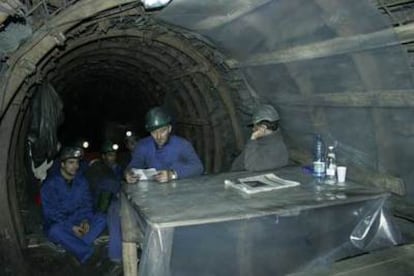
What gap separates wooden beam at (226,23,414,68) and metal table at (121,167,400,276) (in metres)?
1.22

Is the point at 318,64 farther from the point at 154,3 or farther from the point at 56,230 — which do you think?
the point at 56,230

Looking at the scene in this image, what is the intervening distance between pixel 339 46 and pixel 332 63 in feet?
0.92

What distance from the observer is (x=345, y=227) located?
3.42 metres

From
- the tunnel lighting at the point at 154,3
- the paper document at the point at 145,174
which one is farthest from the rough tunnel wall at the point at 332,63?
the paper document at the point at 145,174

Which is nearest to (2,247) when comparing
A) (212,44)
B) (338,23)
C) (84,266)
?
(84,266)

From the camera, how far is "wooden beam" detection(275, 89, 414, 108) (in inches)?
130

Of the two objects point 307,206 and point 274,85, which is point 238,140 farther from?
point 307,206

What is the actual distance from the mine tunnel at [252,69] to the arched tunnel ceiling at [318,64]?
0.01m

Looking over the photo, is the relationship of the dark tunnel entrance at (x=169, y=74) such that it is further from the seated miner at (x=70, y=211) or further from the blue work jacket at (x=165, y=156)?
the blue work jacket at (x=165, y=156)

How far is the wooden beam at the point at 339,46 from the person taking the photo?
118 inches

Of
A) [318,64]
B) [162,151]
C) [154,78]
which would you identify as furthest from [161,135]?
[154,78]

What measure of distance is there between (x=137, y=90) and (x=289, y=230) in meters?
9.69

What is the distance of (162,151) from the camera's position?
4.91 metres

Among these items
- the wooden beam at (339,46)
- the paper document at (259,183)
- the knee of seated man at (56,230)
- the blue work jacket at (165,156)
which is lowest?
the knee of seated man at (56,230)
